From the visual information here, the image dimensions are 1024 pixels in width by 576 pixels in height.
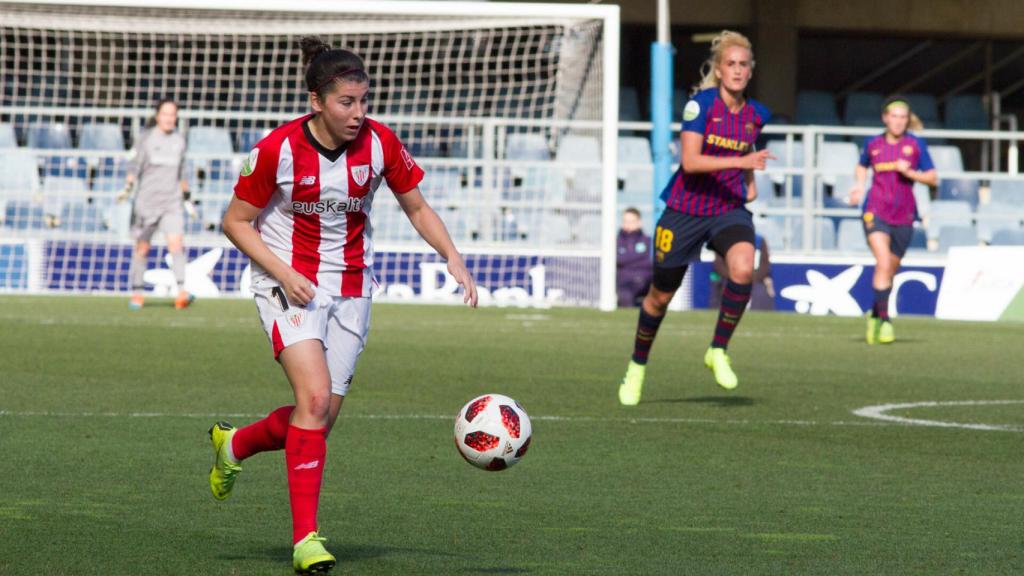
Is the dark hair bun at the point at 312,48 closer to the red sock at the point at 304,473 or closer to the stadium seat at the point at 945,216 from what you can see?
the red sock at the point at 304,473

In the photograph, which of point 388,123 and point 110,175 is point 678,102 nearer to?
point 388,123

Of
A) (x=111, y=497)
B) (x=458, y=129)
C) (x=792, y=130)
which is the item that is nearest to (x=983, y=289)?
(x=792, y=130)

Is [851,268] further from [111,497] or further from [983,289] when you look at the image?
[111,497]

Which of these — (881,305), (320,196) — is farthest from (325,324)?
(881,305)

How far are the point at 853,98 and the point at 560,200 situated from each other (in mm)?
8926

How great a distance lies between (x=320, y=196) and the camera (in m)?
5.18

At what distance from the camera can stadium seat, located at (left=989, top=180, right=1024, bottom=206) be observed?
2383cm

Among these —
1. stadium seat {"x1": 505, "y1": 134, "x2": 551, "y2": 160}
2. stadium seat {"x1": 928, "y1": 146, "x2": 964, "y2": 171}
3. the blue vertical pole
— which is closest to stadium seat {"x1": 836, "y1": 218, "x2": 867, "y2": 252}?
stadium seat {"x1": 928, "y1": 146, "x2": 964, "y2": 171}

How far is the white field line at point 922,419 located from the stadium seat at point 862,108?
63.1 feet

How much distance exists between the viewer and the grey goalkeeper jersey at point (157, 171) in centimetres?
1719

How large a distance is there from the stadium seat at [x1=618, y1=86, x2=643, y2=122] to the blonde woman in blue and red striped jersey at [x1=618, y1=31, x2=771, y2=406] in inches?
714

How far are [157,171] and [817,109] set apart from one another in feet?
48.6

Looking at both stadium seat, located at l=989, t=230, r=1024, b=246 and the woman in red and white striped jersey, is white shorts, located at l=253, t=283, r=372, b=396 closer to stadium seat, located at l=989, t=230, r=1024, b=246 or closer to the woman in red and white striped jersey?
the woman in red and white striped jersey

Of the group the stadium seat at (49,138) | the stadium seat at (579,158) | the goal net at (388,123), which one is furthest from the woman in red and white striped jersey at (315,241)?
the stadium seat at (49,138)
